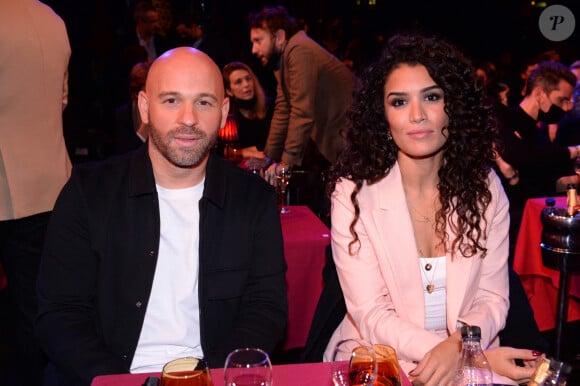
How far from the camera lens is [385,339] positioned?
1.99m

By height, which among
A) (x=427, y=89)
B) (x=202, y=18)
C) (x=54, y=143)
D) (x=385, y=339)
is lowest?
(x=385, y=339)

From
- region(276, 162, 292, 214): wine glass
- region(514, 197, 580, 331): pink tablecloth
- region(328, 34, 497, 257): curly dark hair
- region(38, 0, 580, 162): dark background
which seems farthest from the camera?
region(38, 0, 580, 162): dark background

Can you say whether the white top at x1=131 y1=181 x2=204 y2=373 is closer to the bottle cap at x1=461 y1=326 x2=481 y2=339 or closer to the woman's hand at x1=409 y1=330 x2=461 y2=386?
the woman's hand at x1=409 y1=330 x2=461 y2=386

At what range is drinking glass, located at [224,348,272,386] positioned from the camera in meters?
1.23

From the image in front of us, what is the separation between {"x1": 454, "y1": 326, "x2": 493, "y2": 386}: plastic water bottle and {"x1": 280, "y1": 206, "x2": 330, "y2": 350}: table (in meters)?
1.52

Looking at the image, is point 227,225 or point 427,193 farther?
point 427,193

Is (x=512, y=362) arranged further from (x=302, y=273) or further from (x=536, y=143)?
(x=536, y=143)

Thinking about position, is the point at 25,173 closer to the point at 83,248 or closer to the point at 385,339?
the point at 83,248

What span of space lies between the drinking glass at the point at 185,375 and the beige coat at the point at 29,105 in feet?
5.57

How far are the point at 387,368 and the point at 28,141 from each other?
78.9 inches

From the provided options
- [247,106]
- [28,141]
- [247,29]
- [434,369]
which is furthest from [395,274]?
[247,29]

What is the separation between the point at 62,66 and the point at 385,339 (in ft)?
6.04

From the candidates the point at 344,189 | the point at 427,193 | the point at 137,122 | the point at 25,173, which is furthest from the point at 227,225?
the point at 137,122


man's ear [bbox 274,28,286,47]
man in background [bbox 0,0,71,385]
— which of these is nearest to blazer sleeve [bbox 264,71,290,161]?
man's ear [bbox 274,28,286,47]
